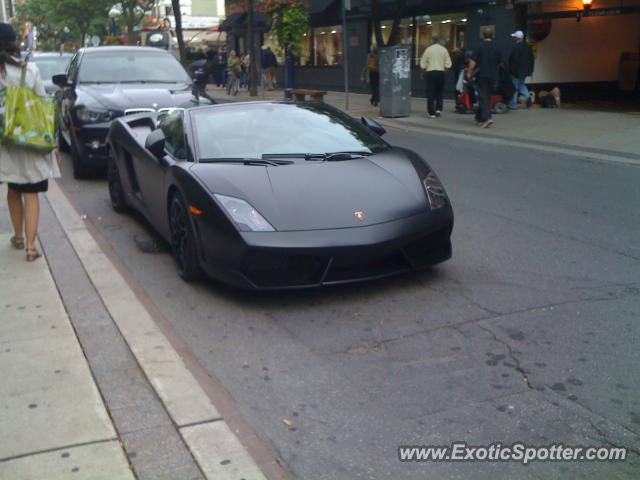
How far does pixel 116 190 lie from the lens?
8289 mm

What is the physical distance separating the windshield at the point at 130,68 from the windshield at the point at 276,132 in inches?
198

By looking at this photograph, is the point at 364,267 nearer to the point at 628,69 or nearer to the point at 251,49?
the point at 628,69

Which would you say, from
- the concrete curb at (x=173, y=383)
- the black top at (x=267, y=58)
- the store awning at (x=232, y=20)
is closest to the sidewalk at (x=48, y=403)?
the concrete curb at (x=173, y=383)

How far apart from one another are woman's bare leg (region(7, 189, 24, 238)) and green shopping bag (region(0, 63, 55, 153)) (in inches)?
19.9

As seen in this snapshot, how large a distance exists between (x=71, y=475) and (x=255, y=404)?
1001 mm

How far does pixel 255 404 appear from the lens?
154 inches

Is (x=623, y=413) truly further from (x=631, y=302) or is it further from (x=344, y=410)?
(x=631, y=302)

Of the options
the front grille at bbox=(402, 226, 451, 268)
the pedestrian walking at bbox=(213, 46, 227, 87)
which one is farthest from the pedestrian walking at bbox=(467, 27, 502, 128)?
the pedestrian walking at bbox=(213, 46, 227, 87)

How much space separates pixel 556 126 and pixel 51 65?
11503 millimetres

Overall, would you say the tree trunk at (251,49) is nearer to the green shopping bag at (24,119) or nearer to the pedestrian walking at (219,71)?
the pedestrian walking at (219,71)

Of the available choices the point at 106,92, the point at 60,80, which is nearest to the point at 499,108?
the point at 106,92

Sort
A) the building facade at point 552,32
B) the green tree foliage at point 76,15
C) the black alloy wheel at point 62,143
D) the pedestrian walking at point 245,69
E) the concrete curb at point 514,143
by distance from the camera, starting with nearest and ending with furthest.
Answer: the concrete curb at point 514,143 → the black alloy wheel at point 62,143 → the building facade at point 552,32 → the pedestrian walking at point 245,69 → the green tree foliage at point 76,15

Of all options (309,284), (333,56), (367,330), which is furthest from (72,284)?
(333,56)

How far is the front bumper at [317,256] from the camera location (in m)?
5.03
